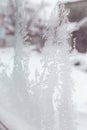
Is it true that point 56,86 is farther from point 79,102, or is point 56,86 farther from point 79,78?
point 79,78

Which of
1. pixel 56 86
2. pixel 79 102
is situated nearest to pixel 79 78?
pixel 79 102

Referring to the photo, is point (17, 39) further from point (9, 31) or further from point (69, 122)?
point (9, 31)

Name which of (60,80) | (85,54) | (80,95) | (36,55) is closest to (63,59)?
(60,80)

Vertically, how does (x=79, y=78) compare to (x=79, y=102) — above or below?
above

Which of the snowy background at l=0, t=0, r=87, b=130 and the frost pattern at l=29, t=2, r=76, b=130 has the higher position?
the snowy background at l=0, t=0, r=87, b=130

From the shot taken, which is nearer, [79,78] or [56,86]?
[56,86]

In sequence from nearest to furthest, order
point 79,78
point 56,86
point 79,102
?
point 56,86 < point 79,102 < point 79,78

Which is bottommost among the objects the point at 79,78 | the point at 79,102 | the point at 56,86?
the point at 56,86

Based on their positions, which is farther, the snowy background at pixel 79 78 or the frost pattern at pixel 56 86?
the snowy background at pixel 79 78

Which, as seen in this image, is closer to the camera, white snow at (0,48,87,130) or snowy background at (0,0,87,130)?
white snow at (0,48,87,130)

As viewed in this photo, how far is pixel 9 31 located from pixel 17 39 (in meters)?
23.4

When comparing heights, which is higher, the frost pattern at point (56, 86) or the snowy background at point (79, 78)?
the snowy background at point (79, 78)

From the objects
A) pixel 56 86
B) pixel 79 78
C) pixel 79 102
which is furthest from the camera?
pixel 79 78

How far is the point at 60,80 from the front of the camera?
101 inches
